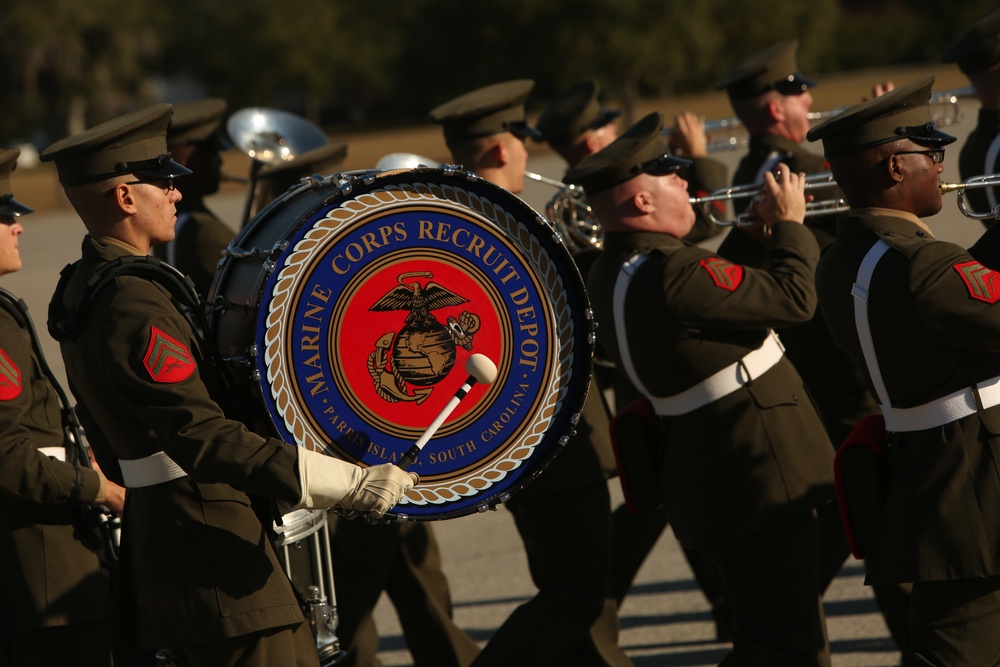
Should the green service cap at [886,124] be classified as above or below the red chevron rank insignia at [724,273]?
above

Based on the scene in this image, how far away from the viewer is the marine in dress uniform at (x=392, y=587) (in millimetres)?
4766

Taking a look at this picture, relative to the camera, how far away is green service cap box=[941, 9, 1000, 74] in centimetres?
549

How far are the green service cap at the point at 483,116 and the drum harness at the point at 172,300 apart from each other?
191cm

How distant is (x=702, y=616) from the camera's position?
5.52 meters

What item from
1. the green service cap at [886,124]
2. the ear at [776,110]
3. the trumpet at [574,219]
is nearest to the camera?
the green service cap at [886,124]

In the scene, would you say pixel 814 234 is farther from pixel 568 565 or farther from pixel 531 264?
pixel 531 264

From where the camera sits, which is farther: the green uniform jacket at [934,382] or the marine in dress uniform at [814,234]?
the marine in dress uniform at [814,234]

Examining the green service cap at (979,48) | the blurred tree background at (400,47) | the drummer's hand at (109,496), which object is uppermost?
the blurred tree background at (400,47)

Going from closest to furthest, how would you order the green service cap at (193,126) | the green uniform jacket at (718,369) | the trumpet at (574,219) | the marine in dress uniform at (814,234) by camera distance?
the green uniform jacket at (718,369) < the marine in dress uniform at (814,234) < the green service cap at (193,126) < the trumpet at (574,219)

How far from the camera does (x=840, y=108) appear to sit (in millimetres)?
5828

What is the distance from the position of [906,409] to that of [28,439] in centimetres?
219

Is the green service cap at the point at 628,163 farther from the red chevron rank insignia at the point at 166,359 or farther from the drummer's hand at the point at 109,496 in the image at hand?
the drummer's hand at the point at 109,496

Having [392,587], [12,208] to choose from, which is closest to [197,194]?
[12,208]

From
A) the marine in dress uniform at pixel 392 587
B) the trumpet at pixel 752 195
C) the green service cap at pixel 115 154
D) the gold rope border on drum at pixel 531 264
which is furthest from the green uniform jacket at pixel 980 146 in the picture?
the green service cap at pixel 115 154
